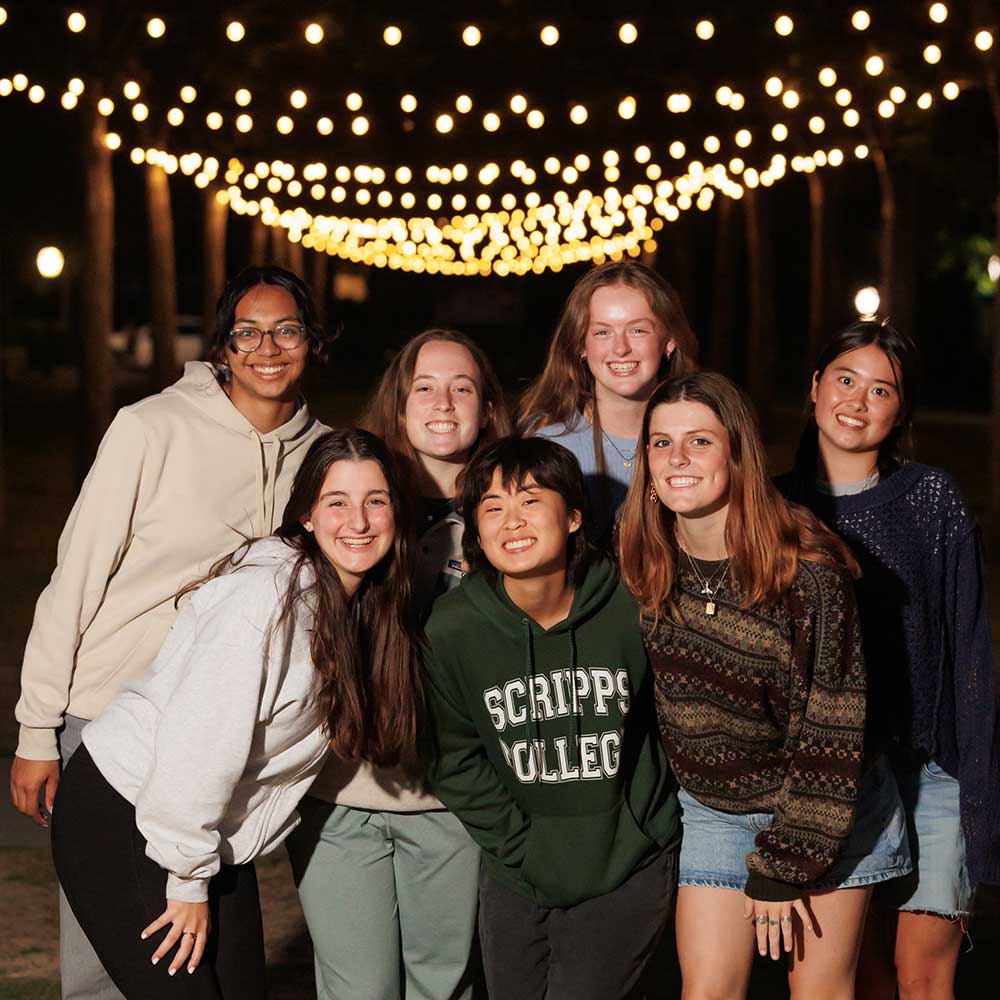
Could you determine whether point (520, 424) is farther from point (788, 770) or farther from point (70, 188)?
point (70, 188)

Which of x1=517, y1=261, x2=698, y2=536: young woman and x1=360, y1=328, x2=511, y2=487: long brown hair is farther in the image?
x1=517, y1=261, x2=698, y2=536: young woman

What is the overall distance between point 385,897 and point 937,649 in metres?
1.52

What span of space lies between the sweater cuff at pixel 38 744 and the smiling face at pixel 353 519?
960 mm

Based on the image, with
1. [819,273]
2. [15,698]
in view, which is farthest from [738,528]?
[819,273]

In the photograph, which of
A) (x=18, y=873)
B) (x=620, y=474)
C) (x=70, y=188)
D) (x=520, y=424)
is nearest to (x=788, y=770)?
(x=620, y=474)

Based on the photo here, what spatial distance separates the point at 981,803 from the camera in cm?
374

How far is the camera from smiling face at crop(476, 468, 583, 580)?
3.54 meters

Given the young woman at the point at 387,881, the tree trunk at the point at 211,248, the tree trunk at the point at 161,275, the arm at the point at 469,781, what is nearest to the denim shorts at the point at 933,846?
the arm at the point at 469,781

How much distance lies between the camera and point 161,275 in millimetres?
20000

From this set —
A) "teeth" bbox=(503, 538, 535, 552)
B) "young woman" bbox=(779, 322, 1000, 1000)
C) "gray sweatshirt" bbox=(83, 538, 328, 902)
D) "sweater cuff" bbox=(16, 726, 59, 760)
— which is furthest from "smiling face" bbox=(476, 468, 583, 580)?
"sweater cuff" bbox=(16, 726, 59, 760)

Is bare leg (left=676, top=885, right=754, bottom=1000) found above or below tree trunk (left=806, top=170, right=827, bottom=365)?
below

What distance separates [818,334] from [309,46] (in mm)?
8562

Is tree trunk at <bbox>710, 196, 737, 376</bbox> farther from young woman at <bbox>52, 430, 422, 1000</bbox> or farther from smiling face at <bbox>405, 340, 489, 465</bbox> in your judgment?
young woman at <bbox>52, 430, 422, 1000</bbox>

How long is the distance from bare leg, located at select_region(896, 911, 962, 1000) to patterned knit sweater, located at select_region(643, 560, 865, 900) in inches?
22.9
